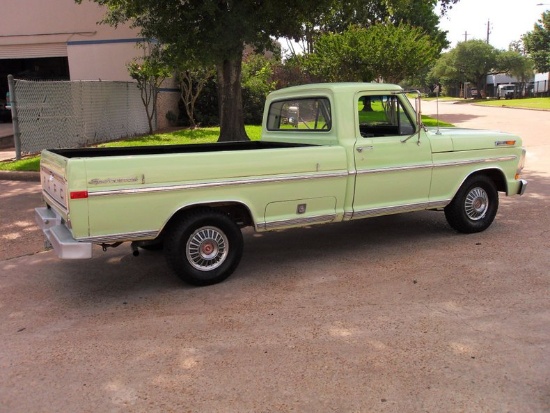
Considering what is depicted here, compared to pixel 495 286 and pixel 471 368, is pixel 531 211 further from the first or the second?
pixel 471 368

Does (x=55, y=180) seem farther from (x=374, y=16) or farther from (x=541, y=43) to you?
(x=541, y=43)

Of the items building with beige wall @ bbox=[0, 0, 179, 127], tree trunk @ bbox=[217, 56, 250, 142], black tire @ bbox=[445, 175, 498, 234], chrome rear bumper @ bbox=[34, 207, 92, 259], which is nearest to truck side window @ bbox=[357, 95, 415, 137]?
black tire @ bbox=[445, 175, 498, 234]

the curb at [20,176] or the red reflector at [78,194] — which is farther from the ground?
the red reflector at [78,194]

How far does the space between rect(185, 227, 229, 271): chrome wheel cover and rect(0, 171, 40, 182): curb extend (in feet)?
24.0

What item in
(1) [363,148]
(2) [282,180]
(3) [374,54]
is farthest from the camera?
(3) [374,54]

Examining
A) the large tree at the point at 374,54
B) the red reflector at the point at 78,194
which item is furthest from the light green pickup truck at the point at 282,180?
the large tree at the point at 374,54

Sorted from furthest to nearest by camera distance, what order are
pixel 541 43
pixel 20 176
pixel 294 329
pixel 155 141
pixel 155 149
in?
pixel 541 43, pixel 155 141, pixel 20 176, pixel 155 149, pixel 294 329

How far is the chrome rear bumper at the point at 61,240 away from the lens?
14.6ft

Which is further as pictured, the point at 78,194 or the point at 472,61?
the point at 472,61

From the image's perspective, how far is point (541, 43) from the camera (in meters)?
64.2

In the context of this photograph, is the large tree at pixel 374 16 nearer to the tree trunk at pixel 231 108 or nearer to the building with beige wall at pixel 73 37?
the tree trunk at pixel 231 108

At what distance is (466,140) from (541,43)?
221 feet

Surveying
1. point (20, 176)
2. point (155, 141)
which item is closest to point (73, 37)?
point (155, 141)

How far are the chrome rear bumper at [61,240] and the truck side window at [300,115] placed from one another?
2815 millimetres
